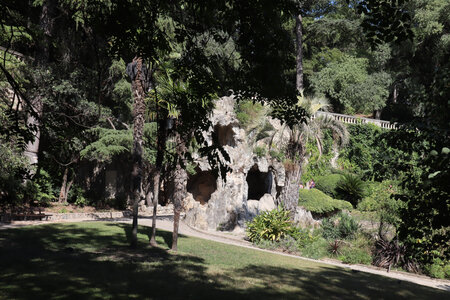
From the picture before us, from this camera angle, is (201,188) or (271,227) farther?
(201,188)

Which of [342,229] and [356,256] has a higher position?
[342,229]

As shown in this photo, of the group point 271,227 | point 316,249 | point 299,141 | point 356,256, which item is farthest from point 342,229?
point 299,141

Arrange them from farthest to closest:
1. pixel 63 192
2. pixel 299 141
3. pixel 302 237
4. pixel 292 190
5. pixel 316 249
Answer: pixel 63 192
pixel 292 190
pixel 299 141
pixel 302 237
pixel 316 249

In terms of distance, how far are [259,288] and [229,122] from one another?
15.0 metres

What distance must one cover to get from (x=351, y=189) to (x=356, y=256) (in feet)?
27.9

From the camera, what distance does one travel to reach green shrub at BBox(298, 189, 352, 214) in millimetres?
22062

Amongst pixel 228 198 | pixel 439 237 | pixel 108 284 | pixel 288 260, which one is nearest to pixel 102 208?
pixel 228 198

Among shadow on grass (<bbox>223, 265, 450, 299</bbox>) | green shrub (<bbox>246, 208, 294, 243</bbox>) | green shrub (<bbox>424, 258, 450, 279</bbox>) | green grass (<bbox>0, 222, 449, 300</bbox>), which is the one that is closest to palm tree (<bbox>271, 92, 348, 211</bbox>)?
green shrub (<bbox>246, 208, 294, 243</bbox>)

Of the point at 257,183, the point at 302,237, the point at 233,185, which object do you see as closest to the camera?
the point at 302,237

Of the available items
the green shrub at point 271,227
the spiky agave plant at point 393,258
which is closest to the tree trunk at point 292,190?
the green shrub at point 271,227

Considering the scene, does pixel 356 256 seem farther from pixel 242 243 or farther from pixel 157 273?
pixel 157 273

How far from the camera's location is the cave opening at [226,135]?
23562mm

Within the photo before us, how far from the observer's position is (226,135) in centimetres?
2395

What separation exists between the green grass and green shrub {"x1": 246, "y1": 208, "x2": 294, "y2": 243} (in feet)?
9.22
